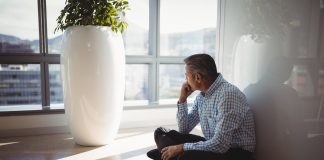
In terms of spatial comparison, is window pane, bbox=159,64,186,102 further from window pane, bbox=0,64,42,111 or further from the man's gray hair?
the man's gray hair

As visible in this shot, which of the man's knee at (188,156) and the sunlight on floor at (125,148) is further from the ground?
the man's knee at (188,156)

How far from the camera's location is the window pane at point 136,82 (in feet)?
12.1

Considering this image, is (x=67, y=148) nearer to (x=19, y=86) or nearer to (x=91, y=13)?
(x=19, y=86)

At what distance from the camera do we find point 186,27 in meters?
3.96

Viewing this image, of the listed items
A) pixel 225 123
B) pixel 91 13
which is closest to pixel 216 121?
pixel 225 123

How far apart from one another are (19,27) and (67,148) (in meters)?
1.60

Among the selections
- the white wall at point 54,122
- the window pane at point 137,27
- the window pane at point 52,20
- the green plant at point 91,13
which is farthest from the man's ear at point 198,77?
the window pane at point 52,20

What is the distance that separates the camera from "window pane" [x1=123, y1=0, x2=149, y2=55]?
3.62 meters

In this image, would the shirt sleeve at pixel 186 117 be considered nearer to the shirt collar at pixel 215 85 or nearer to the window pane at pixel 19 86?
the shirt collar at pixel 215 85

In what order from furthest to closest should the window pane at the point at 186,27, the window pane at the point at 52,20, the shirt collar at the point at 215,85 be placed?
the window pane at the point at 186,27 → the window pane at the point at 52,20 → the shirt collar at the point at 215,85

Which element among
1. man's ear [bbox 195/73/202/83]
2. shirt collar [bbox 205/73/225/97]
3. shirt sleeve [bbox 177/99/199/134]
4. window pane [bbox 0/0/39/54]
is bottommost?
shirt sleeve [bbox 177/99/199/134]

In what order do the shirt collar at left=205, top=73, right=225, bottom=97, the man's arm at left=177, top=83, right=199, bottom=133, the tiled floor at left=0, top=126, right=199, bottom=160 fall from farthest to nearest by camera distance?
the tiled floor at left=0, top=126, right=199, bottom=160, the man's arm at left=177, top=83, right=199, bottom=133, the shirt collar at left=205, top=73, right=225, bottom=97

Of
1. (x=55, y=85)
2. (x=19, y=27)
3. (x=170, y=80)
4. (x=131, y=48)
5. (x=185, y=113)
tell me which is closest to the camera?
(x=185, y=113)

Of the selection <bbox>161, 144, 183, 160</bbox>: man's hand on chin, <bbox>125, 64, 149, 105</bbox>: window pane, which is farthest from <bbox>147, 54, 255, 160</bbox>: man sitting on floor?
<bbox>125, 64, 149, 105</bbox>: window pane
